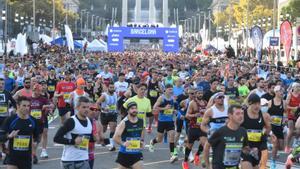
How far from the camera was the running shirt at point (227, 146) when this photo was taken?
9.91 metres

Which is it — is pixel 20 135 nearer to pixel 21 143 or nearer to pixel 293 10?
pixel 21 143

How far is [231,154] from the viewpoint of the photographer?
9.98 meters

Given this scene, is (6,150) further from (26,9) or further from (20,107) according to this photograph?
(26,9)

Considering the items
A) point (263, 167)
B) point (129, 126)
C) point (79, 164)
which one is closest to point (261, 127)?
point (263, 167)

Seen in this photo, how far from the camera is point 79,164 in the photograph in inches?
400

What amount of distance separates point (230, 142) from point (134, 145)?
6.29 ft

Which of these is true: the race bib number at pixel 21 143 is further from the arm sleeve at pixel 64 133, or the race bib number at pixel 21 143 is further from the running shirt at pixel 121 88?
the running shirt at pixel 121 88

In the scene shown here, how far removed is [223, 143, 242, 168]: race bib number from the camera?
9930 millimetres

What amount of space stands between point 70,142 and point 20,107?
1.26 meters

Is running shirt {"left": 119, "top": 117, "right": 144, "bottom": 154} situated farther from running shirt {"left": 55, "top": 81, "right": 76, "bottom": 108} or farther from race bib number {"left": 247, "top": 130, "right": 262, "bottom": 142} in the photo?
running shirt {"left": 55, "top": 81, "right": 76, "bottom": 108}

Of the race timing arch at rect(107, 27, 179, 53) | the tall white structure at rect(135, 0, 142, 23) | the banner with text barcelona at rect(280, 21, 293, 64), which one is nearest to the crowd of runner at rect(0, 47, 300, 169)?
the banner with text barcelona at rect(280, 21, 293, 64)

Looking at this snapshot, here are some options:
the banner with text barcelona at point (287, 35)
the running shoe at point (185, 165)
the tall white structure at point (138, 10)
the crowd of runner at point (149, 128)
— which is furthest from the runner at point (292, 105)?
the tall white structure at point (138, 10)

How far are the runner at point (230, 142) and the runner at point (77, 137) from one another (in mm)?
1640

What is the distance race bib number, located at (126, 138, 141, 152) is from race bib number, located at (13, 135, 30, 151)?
146 cm
